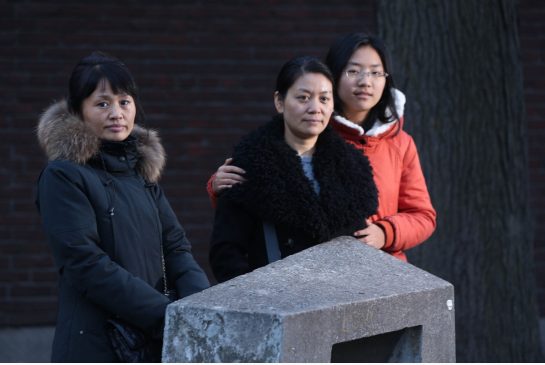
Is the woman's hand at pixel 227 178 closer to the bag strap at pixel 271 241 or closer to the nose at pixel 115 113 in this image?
the bag strap at pixel 271 241

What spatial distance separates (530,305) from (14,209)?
125 inches

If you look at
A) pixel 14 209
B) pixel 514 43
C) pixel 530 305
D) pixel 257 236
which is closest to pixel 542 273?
pixel 530 305

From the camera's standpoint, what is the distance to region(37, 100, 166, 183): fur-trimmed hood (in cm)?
307

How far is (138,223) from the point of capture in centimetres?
310

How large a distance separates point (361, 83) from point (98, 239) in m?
1.09

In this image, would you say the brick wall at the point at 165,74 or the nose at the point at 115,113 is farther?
the brick wall at the point at 165,74

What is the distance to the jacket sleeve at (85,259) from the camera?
293 centimetres

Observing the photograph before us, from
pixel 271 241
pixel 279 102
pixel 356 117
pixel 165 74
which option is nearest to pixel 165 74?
pixel 165 74

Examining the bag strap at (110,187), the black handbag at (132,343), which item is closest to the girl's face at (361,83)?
the bag strap at (110,187)

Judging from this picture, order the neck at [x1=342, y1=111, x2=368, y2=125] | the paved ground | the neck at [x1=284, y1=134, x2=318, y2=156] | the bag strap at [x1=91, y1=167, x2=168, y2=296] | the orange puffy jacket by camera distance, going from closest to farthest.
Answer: the bag strap at [x1=91, y1=167, x2=168, y2=296] < the neck at [x1=284, y1=134, x2=318, y2=156] < the orange puffy jacket < the neck at [x1=342, y1=111, x2=368, y2=125] < the paved ground

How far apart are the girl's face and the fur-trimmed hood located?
0.68 metres

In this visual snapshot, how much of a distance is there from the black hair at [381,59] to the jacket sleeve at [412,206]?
15cm

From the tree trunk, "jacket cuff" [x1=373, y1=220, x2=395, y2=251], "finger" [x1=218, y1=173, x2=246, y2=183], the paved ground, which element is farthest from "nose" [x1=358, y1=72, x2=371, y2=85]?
the paved ground

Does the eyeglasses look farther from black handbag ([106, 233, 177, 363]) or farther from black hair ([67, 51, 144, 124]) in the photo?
black handbag ([106, 233, 177, 363])
